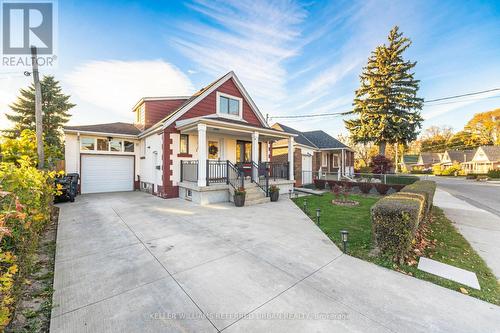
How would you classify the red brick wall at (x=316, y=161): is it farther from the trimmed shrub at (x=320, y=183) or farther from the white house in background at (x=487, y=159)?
the white house in background at (x=487, y=159)

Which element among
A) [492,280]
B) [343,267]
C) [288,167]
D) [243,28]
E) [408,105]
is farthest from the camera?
[408,105]

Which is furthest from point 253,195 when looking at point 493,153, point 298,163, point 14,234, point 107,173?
point 493,153

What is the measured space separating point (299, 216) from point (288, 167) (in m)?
5.29

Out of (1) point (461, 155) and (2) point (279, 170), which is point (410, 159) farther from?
(2) point (279, 170)

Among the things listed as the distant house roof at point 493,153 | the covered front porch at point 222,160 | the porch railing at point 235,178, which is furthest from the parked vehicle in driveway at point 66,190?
the distant house roof at point 493,153

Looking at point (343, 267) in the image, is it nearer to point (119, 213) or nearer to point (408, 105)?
point (119, 213)

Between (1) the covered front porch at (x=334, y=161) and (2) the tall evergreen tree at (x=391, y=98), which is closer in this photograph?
(2) the tall evergreen tree at (x=391, y=98)

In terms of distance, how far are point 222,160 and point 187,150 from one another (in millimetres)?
1954

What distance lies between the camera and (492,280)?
3230 millimetres

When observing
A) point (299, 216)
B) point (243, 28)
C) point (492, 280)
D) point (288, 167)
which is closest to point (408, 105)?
point (288, 167)

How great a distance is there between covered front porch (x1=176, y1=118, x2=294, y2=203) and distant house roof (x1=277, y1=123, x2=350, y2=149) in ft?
21.0

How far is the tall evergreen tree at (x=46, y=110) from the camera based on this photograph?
67.7 feet

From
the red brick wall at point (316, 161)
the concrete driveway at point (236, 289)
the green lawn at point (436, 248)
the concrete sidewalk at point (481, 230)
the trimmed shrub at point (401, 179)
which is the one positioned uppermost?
the red brick wall at point (316, 161)

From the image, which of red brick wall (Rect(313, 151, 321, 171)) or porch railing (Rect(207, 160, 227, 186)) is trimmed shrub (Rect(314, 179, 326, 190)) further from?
porch railing (Rect(207, 160, 227, 186))
